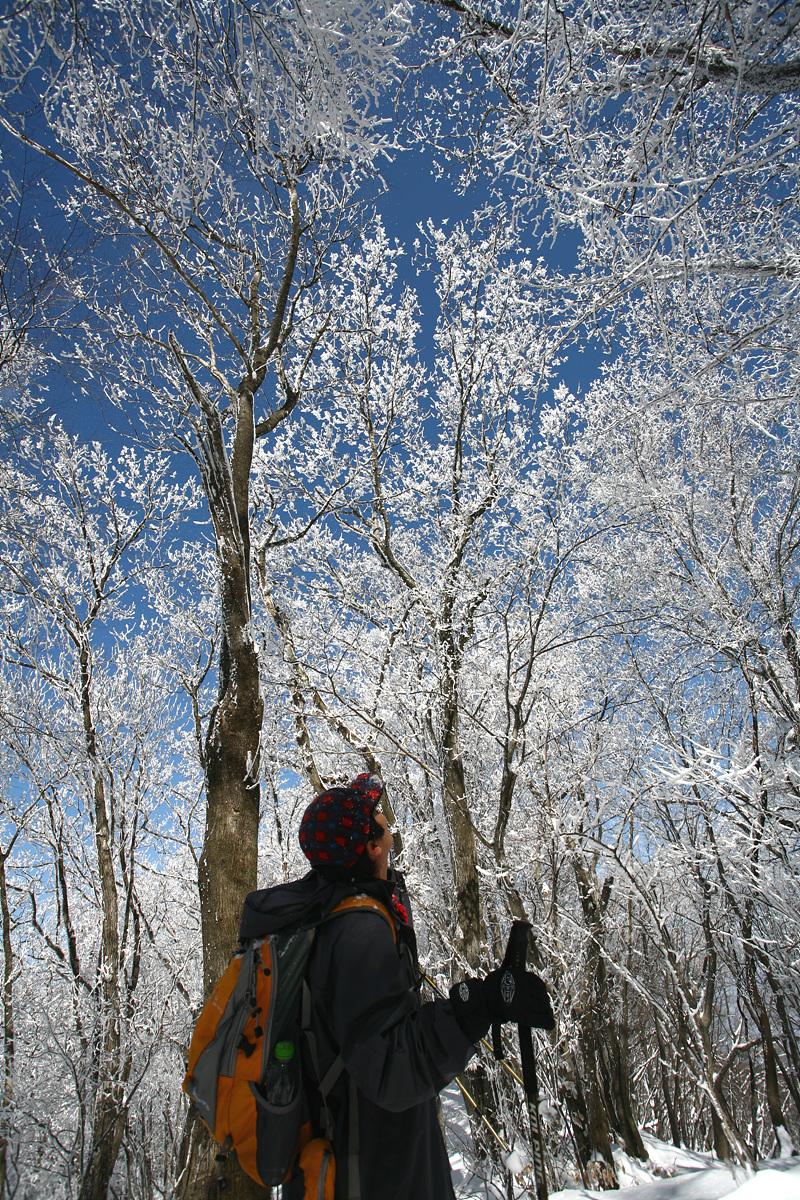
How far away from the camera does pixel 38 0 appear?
1854mm

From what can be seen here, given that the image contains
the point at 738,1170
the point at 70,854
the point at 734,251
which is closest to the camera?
the point at 734,251

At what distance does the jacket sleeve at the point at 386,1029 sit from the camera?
46.4 inches

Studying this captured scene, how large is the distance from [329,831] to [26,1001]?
11.0m

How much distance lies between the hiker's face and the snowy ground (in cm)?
310

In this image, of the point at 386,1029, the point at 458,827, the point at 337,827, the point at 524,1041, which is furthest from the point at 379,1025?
the point at 458,827

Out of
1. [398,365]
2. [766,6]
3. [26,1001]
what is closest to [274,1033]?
[766,6]

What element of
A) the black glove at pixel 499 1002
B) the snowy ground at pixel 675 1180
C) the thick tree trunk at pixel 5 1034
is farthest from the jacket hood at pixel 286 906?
the thick tree trunk at pixel 5 1034

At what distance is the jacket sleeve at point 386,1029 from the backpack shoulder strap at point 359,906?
2.3 inches

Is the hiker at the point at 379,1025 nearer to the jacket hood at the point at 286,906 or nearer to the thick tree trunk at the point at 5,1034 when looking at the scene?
the jacket hood at the point at 286,906

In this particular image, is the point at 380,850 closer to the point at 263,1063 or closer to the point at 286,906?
the point at 286,906

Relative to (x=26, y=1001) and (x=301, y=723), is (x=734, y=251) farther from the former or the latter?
(x=26, y=1001)

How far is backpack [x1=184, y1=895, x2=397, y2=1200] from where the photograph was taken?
124 centimetres

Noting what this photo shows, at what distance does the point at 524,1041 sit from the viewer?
1609 millimetres

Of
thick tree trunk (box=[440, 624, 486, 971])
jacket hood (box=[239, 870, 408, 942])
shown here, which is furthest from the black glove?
thick tree trunk (box=[440, 624, 486, 971])
